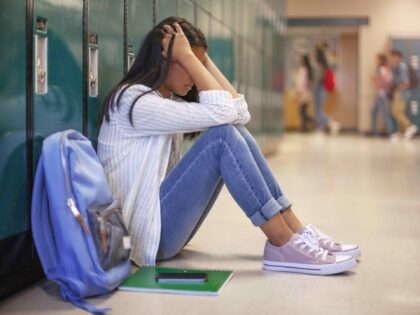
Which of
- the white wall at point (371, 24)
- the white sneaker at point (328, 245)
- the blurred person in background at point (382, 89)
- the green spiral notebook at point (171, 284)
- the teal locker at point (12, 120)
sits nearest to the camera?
the teal locker at point (12, 120)

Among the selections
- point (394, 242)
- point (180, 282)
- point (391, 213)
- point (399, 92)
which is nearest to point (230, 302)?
point (180, 282)

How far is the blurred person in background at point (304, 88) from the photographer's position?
17375 mm

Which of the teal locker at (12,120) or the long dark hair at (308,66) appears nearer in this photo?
the teal locker at (12,120)

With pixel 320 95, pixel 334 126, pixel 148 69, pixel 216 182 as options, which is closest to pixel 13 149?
pixel 148 69

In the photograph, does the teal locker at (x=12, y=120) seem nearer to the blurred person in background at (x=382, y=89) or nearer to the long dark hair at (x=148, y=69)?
the long dark hair at (x=148, y=69)

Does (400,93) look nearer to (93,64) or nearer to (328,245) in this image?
(328,245)

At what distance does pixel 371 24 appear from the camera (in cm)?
1642

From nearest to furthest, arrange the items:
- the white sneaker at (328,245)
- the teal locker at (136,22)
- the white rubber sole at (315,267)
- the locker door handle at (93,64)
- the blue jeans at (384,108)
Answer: the white rubber sole at (315,267), the white sneaker at (328,245), the locker door handle at (93,64), the teal locker at (136,22), the blue jeans at (384,108)

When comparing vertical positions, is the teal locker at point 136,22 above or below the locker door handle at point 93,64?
above

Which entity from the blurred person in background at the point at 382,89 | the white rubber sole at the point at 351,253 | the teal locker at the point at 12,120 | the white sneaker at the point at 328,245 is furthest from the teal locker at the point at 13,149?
the blurred person in background at the point at 382,89

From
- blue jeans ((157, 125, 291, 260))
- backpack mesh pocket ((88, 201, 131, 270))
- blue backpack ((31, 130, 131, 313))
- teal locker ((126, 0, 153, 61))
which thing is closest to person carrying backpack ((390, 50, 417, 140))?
teal locker ((126, 0, 153, 61))

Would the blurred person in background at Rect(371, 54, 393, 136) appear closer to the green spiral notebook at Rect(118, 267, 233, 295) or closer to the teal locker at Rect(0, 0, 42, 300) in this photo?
the green spiral notebook at Rect(118, 267, 233, 295)

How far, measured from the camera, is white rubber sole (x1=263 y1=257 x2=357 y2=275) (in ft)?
8.98

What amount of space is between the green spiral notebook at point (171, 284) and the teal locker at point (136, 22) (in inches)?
49.0
